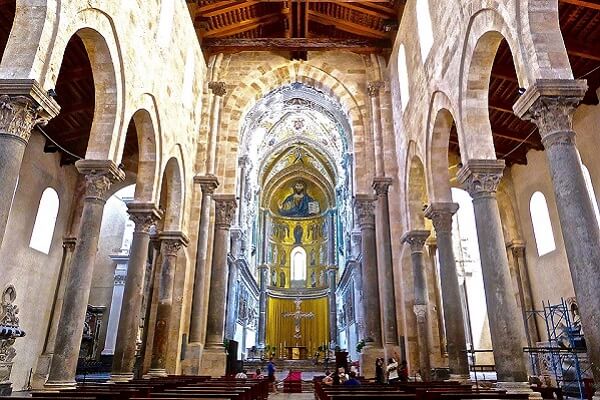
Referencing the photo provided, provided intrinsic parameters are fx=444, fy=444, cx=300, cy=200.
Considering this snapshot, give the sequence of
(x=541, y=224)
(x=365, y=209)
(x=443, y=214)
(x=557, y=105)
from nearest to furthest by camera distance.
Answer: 1. (x=557, y=105)
2. (x=443, y=214)
3. (x=541, y=224)
4. (x=365, y=209)

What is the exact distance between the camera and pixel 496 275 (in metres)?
8.73

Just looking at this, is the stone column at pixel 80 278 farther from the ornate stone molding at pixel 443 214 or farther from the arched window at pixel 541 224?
the arched window at pixel 541 224

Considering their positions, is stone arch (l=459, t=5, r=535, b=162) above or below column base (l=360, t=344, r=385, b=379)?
above

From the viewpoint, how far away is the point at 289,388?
1694 cm

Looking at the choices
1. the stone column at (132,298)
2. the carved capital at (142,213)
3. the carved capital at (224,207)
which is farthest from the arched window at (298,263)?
the carved capital at (142,213)

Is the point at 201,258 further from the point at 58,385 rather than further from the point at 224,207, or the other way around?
the point at 58,385

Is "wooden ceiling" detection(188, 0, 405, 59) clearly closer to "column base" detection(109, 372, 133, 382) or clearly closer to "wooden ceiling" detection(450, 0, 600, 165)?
"wooden ceiling" detection(450, 0, 600, 165)

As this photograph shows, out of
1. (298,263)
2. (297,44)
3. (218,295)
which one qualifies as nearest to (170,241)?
(218,295)

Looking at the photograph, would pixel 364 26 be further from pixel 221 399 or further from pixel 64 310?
pixel 221 399

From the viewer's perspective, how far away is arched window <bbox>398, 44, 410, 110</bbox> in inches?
608

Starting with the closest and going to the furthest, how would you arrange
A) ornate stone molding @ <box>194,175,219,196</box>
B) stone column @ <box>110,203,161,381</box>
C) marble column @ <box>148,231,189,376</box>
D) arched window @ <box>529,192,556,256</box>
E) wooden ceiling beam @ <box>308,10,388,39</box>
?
stone column @ <box>110,203,161,381</box>
marble column @ <box>148,231,189,376</box>
arched window @ <box>529,192,556,256</box>
ornate stone molding @ <box>194,175,219,196</box>
wooden ceiling beam @ <box>308,10,388,39</box>

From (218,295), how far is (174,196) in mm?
3733

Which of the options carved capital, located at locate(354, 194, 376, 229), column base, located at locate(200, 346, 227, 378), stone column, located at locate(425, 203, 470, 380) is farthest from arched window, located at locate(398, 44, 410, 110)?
column base, located at locate(200, 346, 227, 378)

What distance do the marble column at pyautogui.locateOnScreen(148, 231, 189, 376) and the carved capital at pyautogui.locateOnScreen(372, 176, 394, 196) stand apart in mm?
6953
